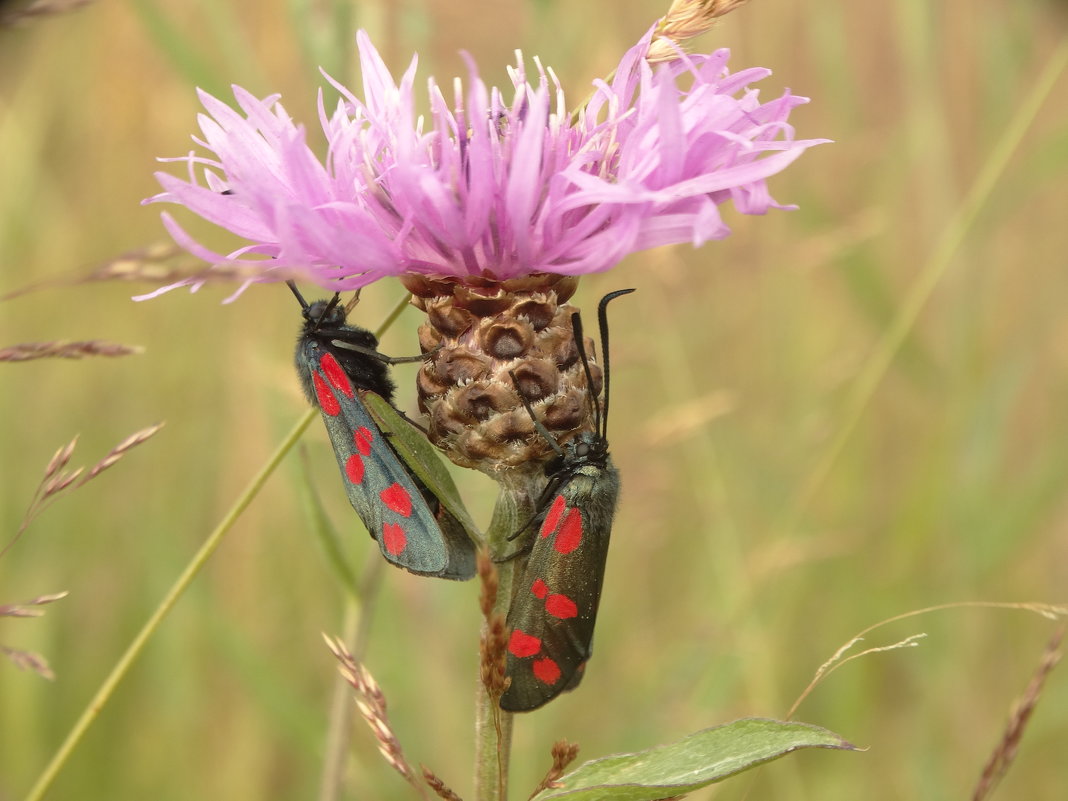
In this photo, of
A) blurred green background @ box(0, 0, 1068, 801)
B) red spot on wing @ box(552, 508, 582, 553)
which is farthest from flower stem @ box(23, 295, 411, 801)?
red spot on wing @ box(552, 508, 582, 553)

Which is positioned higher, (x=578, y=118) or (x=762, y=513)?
(x=578, y=118)

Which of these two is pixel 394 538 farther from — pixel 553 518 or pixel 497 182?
pixel 497 182

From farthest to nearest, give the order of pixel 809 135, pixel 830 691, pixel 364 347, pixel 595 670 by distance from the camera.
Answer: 1. pixel 809 135
2. pixel 595 670
3. pixel 830 691
4. pixel 364 347

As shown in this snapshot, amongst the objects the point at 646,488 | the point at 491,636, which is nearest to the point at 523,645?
the point at 491,636

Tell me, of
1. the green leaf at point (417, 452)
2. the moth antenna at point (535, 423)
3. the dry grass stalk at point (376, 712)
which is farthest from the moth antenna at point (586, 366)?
the dry grass stalk at point (376, 712)

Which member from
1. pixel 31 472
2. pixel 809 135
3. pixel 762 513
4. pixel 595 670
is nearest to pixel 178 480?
pixel 31 472

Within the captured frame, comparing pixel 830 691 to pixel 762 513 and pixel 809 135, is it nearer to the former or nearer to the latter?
pixel 762 513
